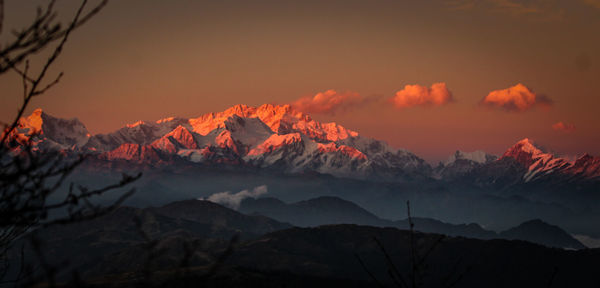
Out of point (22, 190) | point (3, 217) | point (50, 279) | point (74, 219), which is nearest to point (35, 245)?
point (50, 279)

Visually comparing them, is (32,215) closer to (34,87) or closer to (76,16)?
(34,87)

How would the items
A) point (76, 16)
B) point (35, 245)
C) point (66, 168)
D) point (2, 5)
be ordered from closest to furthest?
1. point (35, 245)
2. point (2, 5)
3. point (76, 16)
4. point (66, 168)

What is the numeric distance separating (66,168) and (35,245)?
6489mm

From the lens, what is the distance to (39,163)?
13.6 m

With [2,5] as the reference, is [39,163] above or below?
below

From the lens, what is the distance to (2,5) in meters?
12.0

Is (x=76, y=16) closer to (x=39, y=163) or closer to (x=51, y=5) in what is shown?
(x=51, y=5)

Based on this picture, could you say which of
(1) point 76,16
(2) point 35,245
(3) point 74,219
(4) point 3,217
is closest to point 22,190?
(4) point 3,217

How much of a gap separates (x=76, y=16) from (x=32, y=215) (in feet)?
15.3

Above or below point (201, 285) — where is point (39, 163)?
above

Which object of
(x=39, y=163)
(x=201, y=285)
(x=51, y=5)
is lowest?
(x=201, y=285)

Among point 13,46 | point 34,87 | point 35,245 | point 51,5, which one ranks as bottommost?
point 35,245

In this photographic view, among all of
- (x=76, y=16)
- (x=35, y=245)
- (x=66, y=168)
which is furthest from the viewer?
(x=66, y=168)

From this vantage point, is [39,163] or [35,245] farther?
[39,163]
